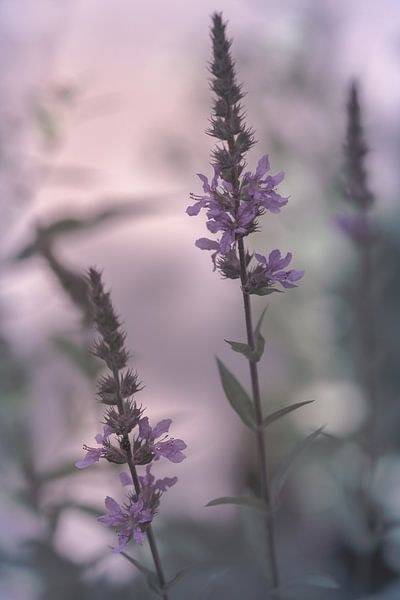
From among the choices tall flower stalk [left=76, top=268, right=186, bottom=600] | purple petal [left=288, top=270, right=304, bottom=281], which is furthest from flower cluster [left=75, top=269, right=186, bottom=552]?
purple petal [left=288, top=270, right=304, bottom=281]

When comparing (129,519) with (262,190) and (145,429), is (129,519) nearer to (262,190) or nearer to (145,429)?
(145,429)

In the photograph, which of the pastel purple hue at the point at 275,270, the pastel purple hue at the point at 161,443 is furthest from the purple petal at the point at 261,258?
the pastel purple hue at the point at 161,443

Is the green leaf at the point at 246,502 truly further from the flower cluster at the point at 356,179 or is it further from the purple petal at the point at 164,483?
the flower cluster at the point at 356,179

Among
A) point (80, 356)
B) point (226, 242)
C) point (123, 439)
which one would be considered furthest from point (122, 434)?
point (80, 356)

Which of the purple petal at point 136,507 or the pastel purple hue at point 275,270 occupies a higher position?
the pastel purple hue at point 275,270

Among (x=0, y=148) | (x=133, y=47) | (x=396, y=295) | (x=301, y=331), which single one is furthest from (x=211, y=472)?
(x=133, y=47)

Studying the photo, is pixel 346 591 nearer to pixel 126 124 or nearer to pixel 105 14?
pixel 126 124
